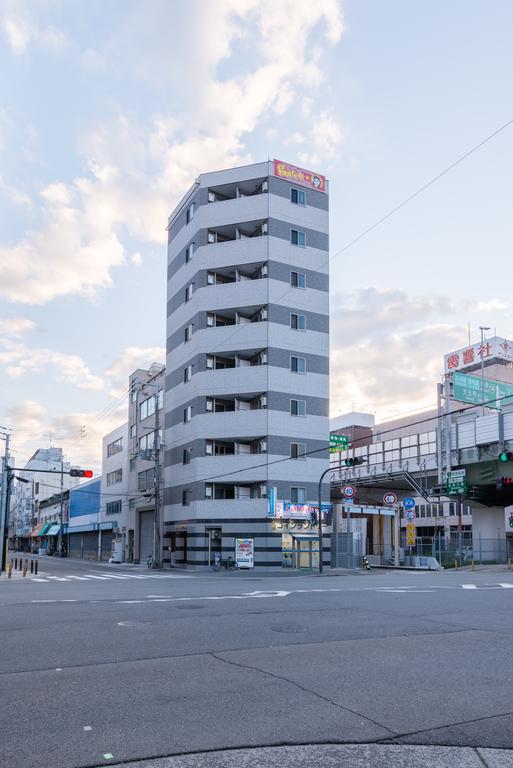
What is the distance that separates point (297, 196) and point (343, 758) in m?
52.7

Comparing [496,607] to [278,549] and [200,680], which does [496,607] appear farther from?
[278,549]

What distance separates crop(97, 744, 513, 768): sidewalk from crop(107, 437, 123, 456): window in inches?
2764

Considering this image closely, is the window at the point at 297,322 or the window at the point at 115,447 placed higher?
the window at the point at 297,322

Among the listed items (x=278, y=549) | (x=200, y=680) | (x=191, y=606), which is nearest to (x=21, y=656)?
(x=200, y=680)

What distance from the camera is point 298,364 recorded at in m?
52.5

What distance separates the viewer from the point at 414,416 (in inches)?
4520

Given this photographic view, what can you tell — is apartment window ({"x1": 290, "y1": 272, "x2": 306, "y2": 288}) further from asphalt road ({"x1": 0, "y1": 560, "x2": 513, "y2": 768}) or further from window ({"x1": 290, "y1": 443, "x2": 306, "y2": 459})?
asphalt road ({"x1": 0, "y1": 560, "x2": 513, "y2": 768})

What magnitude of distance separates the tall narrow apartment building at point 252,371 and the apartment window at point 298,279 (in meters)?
0.09

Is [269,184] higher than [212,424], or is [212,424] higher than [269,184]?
[269,184]

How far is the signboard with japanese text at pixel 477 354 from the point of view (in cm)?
7619

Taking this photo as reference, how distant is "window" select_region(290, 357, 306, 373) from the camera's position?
5222 centimetres

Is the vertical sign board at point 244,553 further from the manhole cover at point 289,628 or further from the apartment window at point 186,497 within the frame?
the manhole cover at point 289,628

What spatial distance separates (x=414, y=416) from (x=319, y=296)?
6529 cm

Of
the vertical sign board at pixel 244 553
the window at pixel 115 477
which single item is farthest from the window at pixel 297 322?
the window at pixel 115 477
